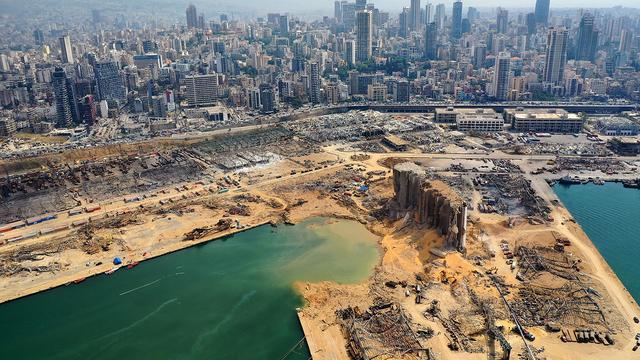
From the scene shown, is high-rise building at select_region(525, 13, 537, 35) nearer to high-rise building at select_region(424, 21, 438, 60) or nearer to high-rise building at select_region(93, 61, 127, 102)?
high-rise building at select_region(424, 21, 438, 60)

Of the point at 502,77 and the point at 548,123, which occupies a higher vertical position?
the point at 502,77

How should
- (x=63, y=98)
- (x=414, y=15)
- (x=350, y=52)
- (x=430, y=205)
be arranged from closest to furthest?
(x=430, y=205) → (x=63, y=98) → (x=350, y=52) → (x=414, y=15)

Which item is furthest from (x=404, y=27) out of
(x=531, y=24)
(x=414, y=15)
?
(x=531, y=24)

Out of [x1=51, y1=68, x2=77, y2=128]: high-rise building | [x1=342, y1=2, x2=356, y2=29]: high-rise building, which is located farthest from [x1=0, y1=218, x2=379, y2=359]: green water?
[x1=342, y1=2, x2=356, y2=29]: high-rise building

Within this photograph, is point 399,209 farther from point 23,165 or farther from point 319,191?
point 23,165

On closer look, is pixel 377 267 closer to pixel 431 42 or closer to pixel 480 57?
pixel 480 57

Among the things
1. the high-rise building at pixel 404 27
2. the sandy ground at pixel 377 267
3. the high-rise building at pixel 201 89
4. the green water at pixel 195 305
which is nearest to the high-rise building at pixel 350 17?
the high-rise building at pixel 404 27

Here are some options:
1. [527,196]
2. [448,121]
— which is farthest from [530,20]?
[527,196]
